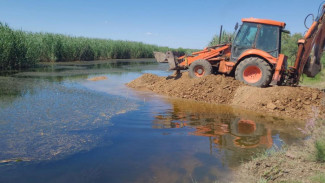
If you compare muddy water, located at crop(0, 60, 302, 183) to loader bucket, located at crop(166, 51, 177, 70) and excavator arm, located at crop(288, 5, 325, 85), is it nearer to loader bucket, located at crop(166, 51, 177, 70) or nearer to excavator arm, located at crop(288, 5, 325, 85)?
excavator arm, located at crop(288, 5, 325, 85)

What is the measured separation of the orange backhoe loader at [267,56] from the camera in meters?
8.66

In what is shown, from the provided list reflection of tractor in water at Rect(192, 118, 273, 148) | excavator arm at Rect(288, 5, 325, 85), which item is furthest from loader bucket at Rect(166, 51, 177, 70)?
reflection of tractor in water at Rect(192, 118, 273, 148)

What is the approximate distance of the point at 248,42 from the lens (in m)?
9.70

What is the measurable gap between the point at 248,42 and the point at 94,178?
821 centimetres

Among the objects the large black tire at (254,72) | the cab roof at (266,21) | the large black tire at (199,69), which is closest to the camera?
the large black tire at (254,72)

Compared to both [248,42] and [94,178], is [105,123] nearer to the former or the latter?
[94,178]

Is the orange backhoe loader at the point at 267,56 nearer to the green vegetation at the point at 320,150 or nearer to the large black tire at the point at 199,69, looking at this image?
the large black tire at the point at 199,69

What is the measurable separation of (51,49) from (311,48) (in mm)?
20778

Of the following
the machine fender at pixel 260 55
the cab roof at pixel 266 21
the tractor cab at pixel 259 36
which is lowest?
the machine fender at pixel 260 55

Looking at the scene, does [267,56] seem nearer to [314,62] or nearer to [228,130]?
[314,62]

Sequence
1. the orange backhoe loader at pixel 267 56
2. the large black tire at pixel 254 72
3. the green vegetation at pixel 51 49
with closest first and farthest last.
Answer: the orange backhoe loader at pixel 267 56 → the large black tire at pixel 254 72 → the green vegetation at pixel 51 49

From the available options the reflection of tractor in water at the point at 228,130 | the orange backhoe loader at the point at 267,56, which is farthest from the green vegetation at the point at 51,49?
the reflection of tractor in water at the point at 228,130

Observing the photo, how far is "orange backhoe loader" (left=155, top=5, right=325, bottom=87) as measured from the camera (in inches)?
341

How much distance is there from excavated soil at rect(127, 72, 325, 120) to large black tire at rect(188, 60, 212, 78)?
1.37 feet
